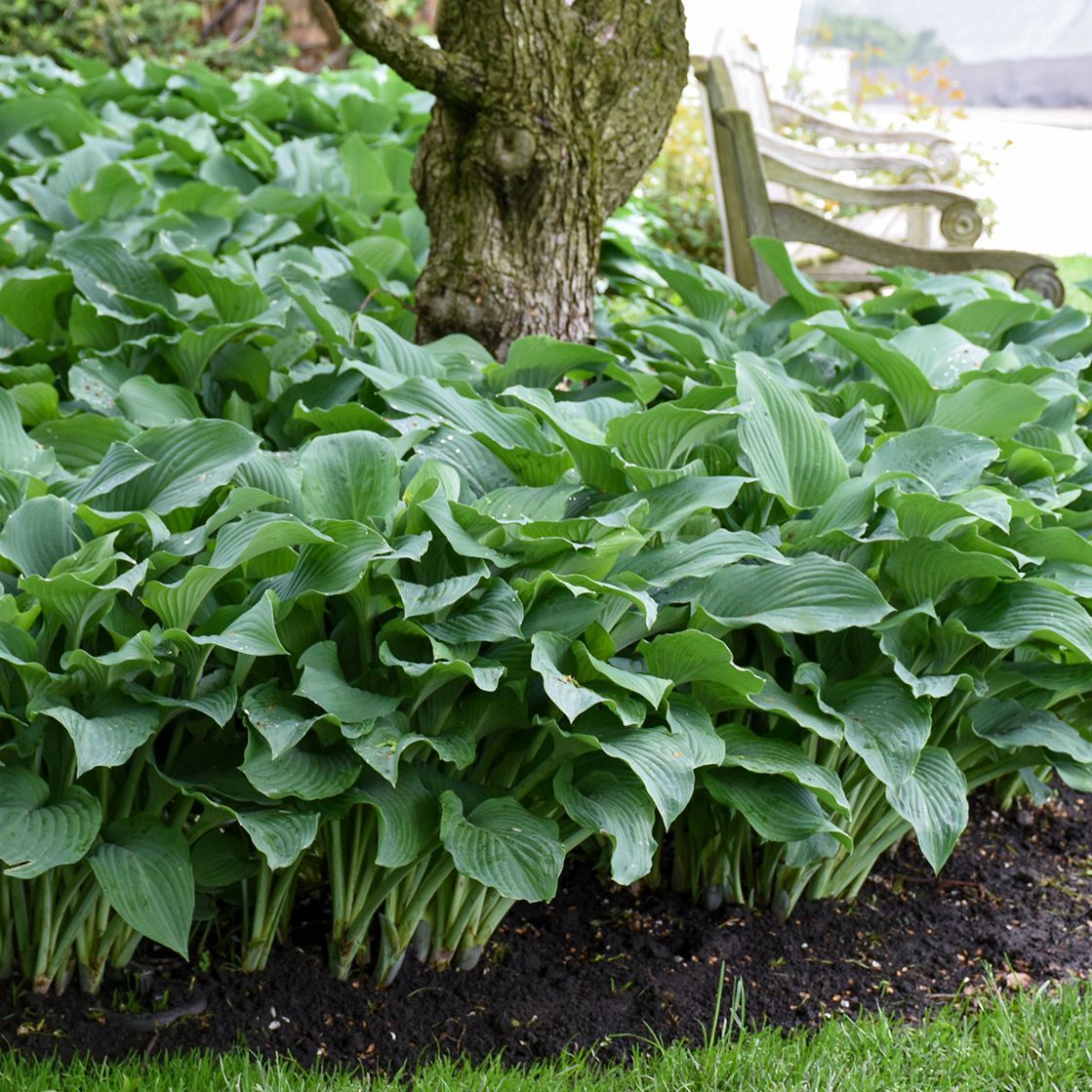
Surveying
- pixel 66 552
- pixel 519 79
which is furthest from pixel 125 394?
pixel 519 79

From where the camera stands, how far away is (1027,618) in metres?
2.16

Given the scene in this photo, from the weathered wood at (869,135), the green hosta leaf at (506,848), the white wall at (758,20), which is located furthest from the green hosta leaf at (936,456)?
the white wall at (758,20)

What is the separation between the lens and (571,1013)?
6.98 feet

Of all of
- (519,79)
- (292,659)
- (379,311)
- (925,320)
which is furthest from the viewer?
(925,320)

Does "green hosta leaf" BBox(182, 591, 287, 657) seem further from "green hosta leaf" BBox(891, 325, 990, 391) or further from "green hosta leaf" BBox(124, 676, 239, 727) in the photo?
"green hosta leaf" BBox(891, 325, 990, 391)

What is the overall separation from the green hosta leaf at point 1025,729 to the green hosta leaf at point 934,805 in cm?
17

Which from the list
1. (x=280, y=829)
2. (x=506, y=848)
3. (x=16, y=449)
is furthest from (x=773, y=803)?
(x=16, y=449)

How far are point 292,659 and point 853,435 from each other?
1.26 metres

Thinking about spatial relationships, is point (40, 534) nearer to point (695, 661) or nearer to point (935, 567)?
point (695, 661)

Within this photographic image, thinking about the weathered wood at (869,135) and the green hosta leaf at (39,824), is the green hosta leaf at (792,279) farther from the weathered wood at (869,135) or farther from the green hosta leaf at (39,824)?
the weathered wood at (869,135)

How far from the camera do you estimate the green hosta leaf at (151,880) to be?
1811 mm

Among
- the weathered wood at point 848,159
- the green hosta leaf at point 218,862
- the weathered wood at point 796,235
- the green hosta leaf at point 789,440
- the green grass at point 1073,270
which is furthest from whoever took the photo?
the green grass at point 1073,270

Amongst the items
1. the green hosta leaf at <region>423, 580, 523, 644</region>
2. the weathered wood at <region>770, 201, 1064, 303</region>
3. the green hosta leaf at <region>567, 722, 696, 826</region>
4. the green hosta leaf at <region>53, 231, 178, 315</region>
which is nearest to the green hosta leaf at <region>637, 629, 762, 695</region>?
the green hosta leaf at <region>567, 722, 696, 826</region>

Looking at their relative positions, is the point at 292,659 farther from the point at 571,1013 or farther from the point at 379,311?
the point at 379,311
